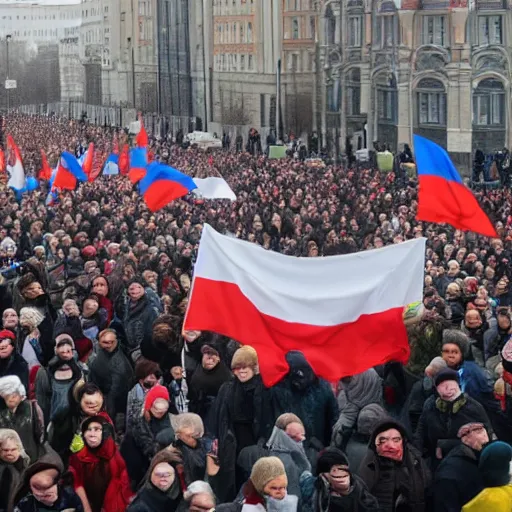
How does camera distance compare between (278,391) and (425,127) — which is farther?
(425,127)

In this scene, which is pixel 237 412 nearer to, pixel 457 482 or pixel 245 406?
pixel 245 406

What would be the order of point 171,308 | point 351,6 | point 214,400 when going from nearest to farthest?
point 214,400
point 171,308
point 351,6

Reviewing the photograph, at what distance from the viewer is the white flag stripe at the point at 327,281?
34.7 feet

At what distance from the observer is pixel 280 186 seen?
3538cm

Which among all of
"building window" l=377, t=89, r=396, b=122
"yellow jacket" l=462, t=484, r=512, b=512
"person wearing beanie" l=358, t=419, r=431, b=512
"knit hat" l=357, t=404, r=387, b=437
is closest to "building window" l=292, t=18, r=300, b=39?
"building window" l=377, t=89, r=396, b=122

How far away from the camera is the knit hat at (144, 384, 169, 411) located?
10242 mm

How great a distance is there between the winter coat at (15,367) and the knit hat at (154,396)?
1389 millimetres

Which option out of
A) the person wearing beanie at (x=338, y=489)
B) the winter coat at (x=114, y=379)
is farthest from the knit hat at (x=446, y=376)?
the winter coat at (x=114, y=379)

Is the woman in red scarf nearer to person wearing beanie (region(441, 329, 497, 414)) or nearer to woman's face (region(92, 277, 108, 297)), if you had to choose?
person wearing beanie (region(441, 329, 497, 414))

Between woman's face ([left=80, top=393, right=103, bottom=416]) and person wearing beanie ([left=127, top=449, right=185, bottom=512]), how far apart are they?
1.33 m

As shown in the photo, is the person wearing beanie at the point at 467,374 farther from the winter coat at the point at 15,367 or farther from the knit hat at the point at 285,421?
the winter coat at the point at 15,367

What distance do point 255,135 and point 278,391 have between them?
53.1m

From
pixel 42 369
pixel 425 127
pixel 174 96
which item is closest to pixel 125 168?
pixel 425 127

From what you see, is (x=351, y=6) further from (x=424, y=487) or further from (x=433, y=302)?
(x=424, y=487)
